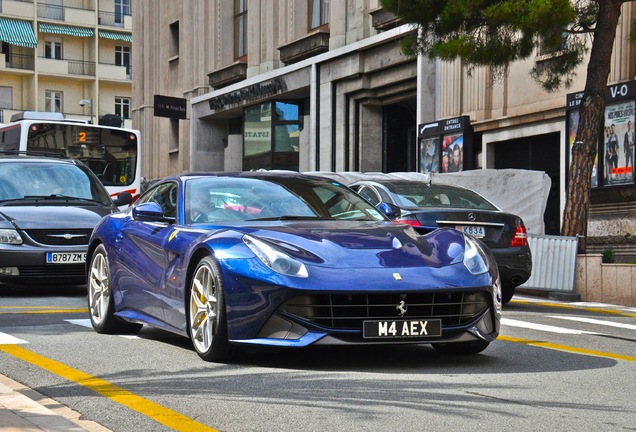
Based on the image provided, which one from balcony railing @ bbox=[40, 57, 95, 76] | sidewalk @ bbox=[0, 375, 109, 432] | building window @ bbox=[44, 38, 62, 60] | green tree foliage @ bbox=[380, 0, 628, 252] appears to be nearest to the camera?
sidewalk @ bbox=[0, 375, 109, 432]

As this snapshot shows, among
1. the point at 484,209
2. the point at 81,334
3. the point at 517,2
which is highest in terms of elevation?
the point at 517,2

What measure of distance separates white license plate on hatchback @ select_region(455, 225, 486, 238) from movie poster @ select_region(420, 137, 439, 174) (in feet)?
48.5

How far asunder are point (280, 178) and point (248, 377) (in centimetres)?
232

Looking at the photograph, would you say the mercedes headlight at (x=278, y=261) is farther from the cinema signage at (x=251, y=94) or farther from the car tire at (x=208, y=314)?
the cinema signage at (x=251, y=94)

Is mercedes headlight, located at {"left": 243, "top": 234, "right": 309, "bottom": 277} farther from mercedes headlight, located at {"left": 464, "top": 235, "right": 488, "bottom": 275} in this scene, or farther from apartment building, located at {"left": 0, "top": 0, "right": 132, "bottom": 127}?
apartment building, located at {"left": 0, "top": 0, "right": 132, "bottom": 127}

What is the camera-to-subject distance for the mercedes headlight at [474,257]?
7470mm

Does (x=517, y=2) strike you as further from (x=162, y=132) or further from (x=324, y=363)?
(x=162, y=132)

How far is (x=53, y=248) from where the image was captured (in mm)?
13641

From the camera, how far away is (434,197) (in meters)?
13.8

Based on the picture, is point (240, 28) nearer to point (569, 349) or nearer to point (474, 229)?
point (474, 229)

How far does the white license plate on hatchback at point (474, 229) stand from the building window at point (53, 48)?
64534 mm

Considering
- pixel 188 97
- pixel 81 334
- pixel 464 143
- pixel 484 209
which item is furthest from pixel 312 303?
pixel 188 97

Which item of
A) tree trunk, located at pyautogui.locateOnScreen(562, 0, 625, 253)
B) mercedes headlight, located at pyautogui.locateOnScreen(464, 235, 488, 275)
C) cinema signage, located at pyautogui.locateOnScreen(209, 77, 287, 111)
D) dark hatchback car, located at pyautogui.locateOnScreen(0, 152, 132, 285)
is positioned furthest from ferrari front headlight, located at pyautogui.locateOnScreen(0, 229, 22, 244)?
cinema signage, located at pyautogui.locateOnScreen(209, 77, 287, 111)

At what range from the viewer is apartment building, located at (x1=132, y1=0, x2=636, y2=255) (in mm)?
24281
